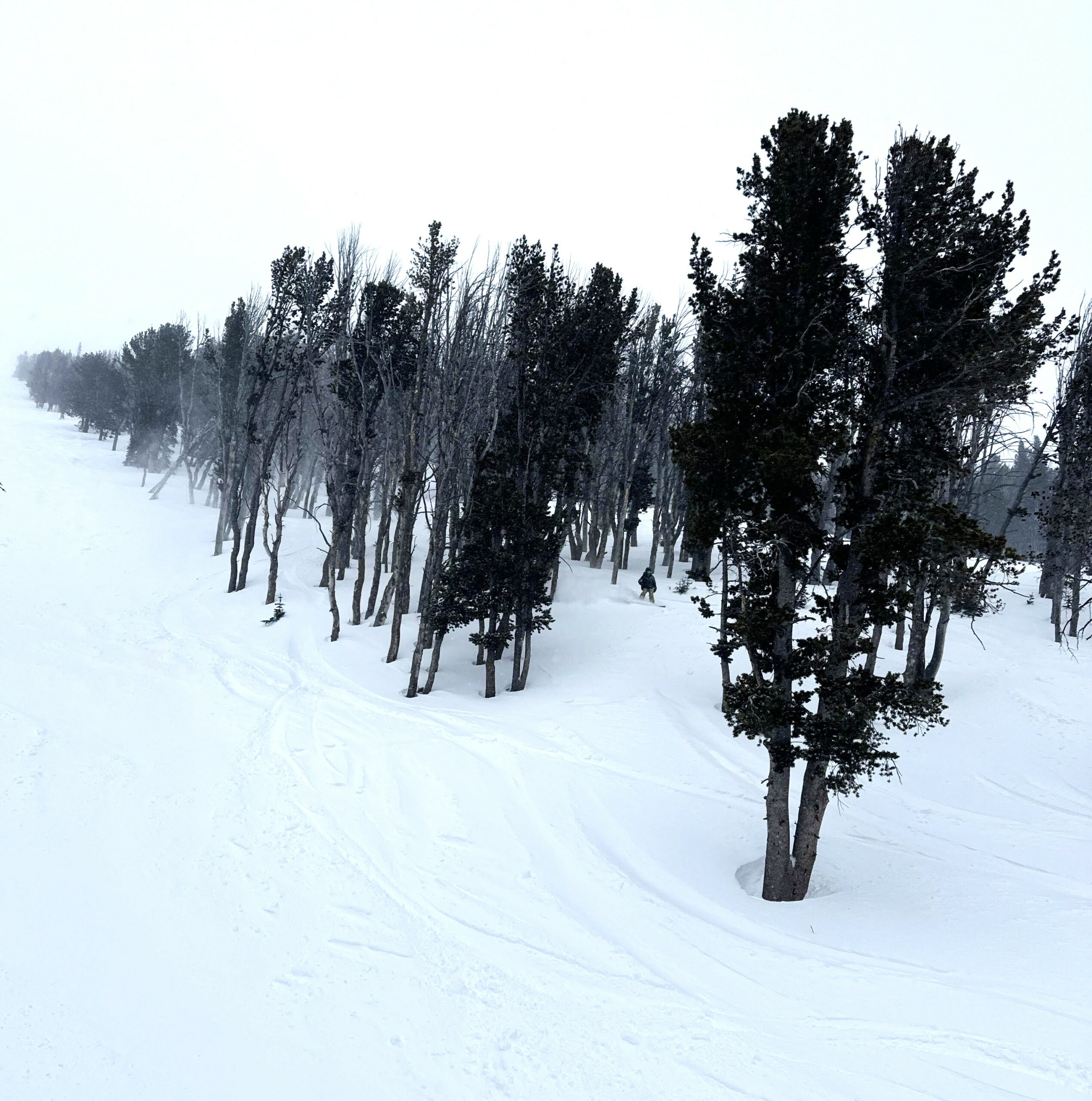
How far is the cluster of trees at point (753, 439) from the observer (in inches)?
348

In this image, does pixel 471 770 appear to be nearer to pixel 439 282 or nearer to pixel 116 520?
pixel 439 282

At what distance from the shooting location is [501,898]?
8.60 m

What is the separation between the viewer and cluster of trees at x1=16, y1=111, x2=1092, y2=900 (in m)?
8.85

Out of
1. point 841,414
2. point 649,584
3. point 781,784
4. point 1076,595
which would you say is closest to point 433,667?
point 781,784

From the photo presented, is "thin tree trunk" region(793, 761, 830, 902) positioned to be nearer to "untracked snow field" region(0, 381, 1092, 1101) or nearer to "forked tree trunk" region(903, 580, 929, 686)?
"untracked snow field" region(0, 381, 1092, 1101)

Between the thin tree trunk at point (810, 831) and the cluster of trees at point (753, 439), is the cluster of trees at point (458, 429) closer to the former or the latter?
the cluster of trees at point (753, 439)

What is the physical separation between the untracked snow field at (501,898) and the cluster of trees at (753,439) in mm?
1827

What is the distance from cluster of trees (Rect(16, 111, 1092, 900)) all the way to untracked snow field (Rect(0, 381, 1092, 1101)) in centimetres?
183

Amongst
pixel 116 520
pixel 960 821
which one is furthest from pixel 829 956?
pixel 116 520

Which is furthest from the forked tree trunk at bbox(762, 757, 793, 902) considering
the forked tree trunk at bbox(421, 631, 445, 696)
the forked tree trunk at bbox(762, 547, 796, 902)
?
the forked tree trunk at bbox(421, 631, 445, 696)

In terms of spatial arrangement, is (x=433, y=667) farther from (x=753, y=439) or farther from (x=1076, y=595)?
(x=1076, y=595)

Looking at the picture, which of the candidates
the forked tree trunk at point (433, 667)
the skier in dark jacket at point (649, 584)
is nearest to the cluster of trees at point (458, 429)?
the forked tree trunk at point (433, 667)

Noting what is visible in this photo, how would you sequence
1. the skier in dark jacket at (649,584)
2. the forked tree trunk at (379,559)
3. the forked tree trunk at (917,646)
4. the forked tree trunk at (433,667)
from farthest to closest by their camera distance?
the skier in dark jacket at (649,584) < the forked tree trunk at (379,559) < the forked tree trunk at (433,667) < the forked tree trunk at (917,646)

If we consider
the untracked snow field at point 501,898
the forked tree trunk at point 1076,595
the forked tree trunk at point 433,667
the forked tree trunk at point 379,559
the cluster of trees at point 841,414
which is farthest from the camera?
the forked tree trunk at point 379,559
